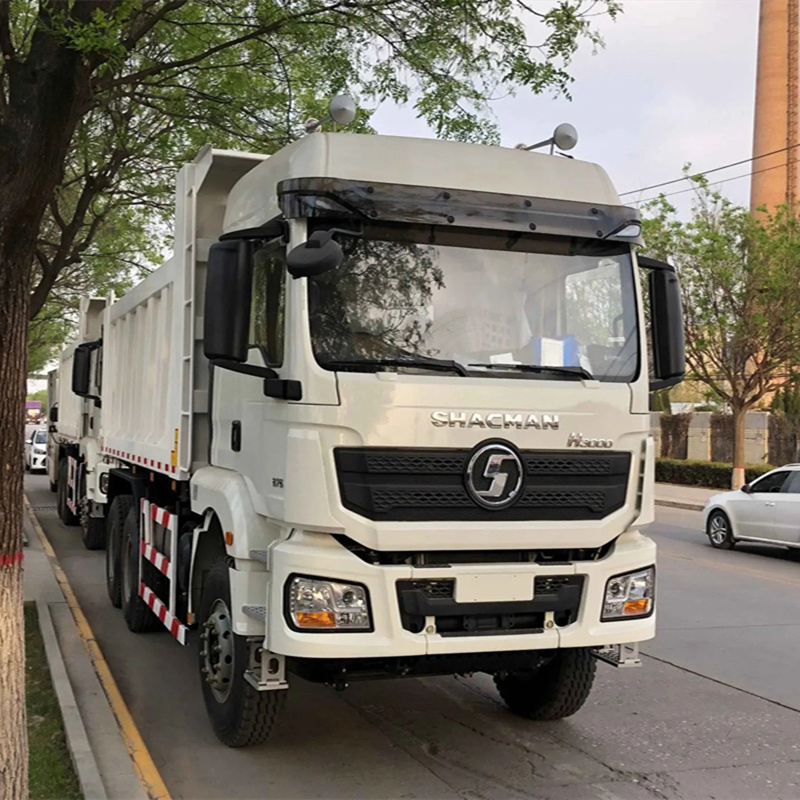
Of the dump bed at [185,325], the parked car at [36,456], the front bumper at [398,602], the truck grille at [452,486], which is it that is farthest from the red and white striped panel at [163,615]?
the parked car at [36,456]

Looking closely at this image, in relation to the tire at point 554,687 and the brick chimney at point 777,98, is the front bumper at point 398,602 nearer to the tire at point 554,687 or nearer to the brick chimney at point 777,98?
the tire at point 554,687

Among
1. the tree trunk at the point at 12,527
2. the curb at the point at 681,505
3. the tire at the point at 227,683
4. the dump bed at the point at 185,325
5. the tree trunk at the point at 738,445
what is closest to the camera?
the tree trunk at the point at 12,527

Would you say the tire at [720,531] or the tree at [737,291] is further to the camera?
the tree at [737,291]

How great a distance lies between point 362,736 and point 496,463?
6.95 ft

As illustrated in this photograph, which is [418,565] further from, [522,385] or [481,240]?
[481,240]

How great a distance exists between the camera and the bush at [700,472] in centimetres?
2631

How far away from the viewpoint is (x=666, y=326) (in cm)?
538

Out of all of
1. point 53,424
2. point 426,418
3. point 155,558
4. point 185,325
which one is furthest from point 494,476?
point 53,424

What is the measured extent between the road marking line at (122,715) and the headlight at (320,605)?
4.07 feet

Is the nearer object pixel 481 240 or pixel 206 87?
pixel 481 240

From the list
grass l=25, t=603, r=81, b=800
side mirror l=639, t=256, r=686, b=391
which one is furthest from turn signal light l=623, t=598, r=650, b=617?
grass l=25, t=603, r=81, b=800

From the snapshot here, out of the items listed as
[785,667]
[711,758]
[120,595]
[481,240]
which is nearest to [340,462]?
[481,240]

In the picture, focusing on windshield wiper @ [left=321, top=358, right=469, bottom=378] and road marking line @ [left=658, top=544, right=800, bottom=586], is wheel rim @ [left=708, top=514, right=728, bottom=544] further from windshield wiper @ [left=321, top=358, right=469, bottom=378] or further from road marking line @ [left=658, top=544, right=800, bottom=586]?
windshield wiper @ [left=321, top=358, right=469, bottom=378]

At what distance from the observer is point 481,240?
16.3 feet
